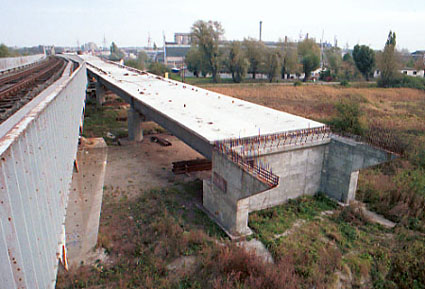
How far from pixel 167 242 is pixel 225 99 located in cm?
1379

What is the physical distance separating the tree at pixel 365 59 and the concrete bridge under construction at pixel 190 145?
59.8 metres

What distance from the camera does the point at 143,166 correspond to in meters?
18.3

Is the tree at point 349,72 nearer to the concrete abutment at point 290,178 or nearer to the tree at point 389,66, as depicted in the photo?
the tree at point 389,66

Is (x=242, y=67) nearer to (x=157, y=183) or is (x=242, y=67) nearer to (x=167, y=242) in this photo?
(x=157, y=183)

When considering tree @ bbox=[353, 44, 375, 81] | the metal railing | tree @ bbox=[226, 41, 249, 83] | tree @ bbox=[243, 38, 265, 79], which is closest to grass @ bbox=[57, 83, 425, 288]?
the metal railing

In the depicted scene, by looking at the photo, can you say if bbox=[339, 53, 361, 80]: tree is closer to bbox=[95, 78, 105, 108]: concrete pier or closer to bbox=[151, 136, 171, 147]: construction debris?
bbox=[95, 78, 105, 108]: concrete pier

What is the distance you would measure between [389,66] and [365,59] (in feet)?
43.4

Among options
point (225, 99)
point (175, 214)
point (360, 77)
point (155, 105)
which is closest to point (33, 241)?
point (175, 214)

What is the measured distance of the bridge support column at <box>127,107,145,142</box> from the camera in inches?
909

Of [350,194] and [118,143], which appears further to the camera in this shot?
[118,143]

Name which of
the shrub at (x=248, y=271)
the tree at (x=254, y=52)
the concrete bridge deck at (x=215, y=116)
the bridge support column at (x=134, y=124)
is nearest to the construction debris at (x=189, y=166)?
the concrete bridge deck at (x=215, y=116)

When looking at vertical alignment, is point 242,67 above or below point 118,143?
above

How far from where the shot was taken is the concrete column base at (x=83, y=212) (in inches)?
378

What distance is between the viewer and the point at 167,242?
1027 cm
